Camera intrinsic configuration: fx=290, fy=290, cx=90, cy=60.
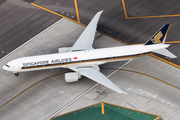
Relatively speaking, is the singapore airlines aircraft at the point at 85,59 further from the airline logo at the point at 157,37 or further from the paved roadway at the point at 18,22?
the paved roadway at the point at 18,22

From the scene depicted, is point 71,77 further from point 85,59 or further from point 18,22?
point 18,22

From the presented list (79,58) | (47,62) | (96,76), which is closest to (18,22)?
(47,62)

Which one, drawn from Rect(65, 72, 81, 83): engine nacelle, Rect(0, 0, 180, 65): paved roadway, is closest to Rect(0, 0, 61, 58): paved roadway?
Rect(0, 0, 180, 65): paved roadway

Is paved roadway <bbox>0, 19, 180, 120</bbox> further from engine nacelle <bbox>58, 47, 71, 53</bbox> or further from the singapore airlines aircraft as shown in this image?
engine nacelle <bbox>58, 47, 71, 53</bbox>

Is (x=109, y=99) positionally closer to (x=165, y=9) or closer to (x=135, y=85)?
(x=135, y=85)

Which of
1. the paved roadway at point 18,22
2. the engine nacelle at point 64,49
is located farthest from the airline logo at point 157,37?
the paved roadway at point 18,22
